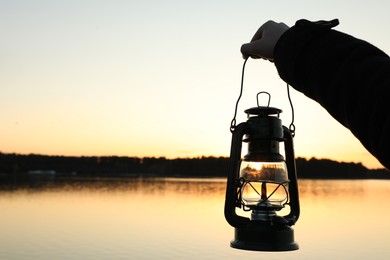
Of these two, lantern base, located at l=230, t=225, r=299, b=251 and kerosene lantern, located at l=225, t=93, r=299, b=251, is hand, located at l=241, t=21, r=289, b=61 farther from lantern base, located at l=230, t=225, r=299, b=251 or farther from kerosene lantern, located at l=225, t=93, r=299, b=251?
lantern base, located at l=230, t=225, r=299, b=251

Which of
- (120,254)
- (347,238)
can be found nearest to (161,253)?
(120,254)

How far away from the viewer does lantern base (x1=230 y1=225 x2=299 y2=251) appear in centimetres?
209

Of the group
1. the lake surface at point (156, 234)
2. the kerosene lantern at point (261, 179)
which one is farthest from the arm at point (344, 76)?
the lake surface at point (156, 234)

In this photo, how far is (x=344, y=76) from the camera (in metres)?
0.83

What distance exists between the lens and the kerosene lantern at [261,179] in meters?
2.09

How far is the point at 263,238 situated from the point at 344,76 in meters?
1.38

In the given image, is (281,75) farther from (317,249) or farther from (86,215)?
(86,215)

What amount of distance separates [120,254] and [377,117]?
3071 centimetres

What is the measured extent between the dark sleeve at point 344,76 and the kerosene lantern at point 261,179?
44.6 inches

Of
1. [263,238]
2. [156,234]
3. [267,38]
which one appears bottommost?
[156,234]

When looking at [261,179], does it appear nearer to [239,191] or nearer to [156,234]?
[239,191]

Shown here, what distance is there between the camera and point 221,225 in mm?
46375

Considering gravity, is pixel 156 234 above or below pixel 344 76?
below

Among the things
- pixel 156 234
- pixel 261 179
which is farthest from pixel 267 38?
pixel 156 234
